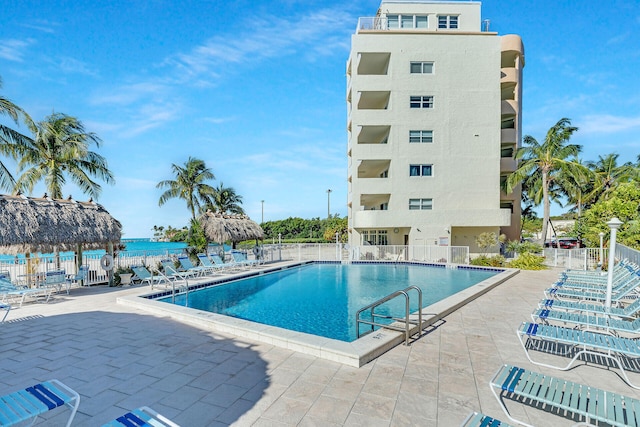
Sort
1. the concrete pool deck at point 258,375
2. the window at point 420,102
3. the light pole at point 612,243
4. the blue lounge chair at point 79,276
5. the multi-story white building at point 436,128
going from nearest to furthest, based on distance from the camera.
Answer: the concrete pool deck at point 258,375 → the light pole at point 612,243 → the blue lounge chair at point 79,276 → the multi-story white building at point 436,128 → the window at point 420,102

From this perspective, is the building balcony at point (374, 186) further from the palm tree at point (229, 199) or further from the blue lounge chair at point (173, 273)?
the palm tree at point (229, 199)

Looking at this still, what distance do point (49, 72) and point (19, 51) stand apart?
1642 millimetres

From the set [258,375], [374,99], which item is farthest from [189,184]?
[258,375]

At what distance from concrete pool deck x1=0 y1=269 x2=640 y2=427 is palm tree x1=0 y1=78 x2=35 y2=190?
833 centimetres

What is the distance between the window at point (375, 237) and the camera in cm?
2625

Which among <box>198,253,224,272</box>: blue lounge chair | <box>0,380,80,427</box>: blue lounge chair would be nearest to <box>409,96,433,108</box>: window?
<box>198,253,224,272</box>: blue lounge chair

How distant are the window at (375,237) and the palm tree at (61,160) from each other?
18799 mm

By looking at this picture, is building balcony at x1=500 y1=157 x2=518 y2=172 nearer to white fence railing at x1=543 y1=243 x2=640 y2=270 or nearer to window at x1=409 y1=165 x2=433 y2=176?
window at x1=409 y1=165 x2=433 y2=176

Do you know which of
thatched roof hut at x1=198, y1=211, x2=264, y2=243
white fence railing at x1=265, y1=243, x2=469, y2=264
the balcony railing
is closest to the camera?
thatched roof hut at x1=198, y1=211, x2=264, y2=243

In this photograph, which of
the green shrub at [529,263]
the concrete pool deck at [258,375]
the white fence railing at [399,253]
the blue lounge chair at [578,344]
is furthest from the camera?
the white fence railing at [399,253]

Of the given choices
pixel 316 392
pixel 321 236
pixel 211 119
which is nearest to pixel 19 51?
pixel 211 119

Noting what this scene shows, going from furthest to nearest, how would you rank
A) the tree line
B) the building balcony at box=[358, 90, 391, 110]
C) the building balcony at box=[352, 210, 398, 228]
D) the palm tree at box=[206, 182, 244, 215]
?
the palm tree at box=[206, 182, 244, 215] < the building balcony at box=[358, 90, 391, 110] < the building balcony at box=[352, 210, 398, 228] < the tree line

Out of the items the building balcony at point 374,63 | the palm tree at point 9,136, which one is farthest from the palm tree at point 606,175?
the palm tree at point 9,136

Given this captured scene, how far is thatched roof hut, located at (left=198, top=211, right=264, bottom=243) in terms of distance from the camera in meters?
20.1
